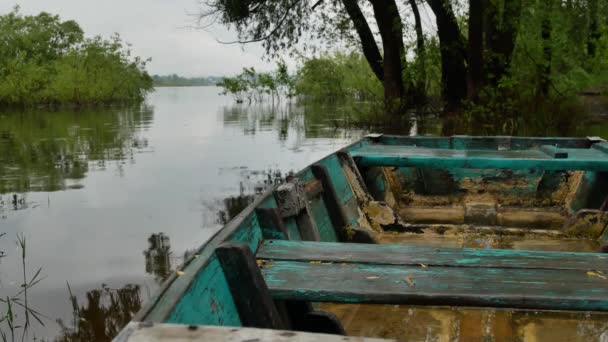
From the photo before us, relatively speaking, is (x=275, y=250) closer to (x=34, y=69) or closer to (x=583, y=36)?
(x=583, y=36)

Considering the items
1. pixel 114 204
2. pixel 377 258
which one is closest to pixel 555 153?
pixel 377 258

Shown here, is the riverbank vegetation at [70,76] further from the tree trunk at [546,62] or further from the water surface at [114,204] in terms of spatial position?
the tree trunk at [546,62]

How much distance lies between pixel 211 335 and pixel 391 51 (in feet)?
42.7

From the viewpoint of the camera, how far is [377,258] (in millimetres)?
2398

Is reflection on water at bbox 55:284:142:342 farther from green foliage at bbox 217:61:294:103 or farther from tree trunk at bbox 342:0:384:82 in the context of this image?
green foliage at bbox 217:61:294:103

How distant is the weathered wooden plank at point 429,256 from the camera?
233cm

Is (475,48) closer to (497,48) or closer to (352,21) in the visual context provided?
(497,48)

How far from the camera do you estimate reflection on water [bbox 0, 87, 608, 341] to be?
13.6 feet

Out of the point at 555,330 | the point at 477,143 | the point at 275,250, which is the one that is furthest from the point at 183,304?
the point at 477,143

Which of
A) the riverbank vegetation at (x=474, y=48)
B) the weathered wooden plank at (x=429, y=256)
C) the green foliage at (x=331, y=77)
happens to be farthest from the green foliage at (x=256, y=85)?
the weathered wooden plank at (x=429, y=256)

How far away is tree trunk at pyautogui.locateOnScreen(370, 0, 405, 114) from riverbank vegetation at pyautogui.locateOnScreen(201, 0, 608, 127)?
0.08 ft

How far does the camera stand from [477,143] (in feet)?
20.1

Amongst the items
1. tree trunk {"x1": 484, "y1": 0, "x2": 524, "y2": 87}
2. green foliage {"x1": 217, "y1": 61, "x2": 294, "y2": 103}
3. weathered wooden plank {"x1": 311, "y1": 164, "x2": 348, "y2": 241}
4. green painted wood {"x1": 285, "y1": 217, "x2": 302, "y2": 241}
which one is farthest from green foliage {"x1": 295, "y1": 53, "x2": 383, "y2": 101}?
green painted wood {"x1": 285, "y1": 217, "x2": 302, "y2": 241}

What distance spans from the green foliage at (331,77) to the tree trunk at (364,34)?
20702 mm
